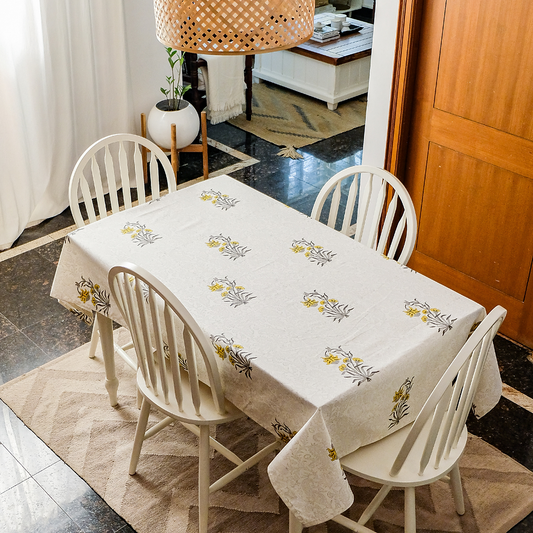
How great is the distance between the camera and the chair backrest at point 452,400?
61.7 inches

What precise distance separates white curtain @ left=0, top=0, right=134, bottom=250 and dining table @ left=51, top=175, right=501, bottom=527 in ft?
4.78

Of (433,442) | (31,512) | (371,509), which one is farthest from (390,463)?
(31,512)

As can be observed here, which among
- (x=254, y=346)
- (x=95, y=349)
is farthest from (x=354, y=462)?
(x=95, y=349)

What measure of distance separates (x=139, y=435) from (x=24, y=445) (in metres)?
0.49

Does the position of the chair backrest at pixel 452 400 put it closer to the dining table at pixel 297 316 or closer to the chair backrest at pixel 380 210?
the dining table at pixel 297 316

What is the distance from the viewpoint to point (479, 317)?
1903 millimetres

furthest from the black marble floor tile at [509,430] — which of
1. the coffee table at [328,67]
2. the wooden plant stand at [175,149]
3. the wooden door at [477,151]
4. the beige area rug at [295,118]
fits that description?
the coffee table at [328,67]

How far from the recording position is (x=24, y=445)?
239 centimetres

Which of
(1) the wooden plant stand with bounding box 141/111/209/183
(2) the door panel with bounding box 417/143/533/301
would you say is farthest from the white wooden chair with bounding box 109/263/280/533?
(1) the wooden plant stand with bounding box 141/111/209/183

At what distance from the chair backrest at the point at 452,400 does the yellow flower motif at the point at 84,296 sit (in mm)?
1113

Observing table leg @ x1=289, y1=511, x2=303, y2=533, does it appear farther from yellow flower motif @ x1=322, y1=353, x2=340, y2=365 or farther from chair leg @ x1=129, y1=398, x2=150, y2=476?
chair leg @ x1=129, y1=398, x2=150, y2=476

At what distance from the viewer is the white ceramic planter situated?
3938 millimetres

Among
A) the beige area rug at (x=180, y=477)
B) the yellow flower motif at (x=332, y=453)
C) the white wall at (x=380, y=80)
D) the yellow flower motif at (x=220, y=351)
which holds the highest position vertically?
the white wall at (x=380, y=80)

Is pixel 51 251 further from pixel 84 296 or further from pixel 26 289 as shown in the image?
pixel 84 296
